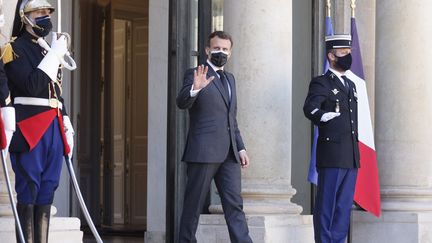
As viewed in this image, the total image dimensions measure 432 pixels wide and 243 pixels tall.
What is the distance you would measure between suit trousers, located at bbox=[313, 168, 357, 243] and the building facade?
17.3 inches

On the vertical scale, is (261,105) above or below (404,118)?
above

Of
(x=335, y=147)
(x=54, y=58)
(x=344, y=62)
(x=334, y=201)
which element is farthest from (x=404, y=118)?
(x=54, y=58)

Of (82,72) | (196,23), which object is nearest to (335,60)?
(196,23)

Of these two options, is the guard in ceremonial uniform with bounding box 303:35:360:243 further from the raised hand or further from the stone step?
the stone step

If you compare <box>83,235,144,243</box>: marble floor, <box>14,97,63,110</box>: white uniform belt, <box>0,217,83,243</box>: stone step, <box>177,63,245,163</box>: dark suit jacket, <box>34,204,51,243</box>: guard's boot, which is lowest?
<box>83,235,144,243</box>: marble floor

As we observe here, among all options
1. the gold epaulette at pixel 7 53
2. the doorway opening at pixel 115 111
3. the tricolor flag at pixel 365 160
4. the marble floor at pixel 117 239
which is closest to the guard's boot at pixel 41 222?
the gold epaulette at pixel 7 53

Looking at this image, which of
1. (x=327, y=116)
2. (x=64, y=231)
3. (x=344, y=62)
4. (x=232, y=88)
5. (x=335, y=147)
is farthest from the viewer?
(x=344, y=62)

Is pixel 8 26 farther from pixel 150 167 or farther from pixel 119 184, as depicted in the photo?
pixel 119 184

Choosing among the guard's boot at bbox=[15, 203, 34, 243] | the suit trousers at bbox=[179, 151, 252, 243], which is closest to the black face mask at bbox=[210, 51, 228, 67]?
the suit trousers at bbox=[179, 151, 252, 243]

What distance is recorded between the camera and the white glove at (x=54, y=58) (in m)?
8.00

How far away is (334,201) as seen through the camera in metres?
10.3

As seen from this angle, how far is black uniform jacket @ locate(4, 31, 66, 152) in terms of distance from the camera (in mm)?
7973

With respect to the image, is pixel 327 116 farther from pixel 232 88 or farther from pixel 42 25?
pixel 42 25

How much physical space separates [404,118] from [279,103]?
1.67 metres
